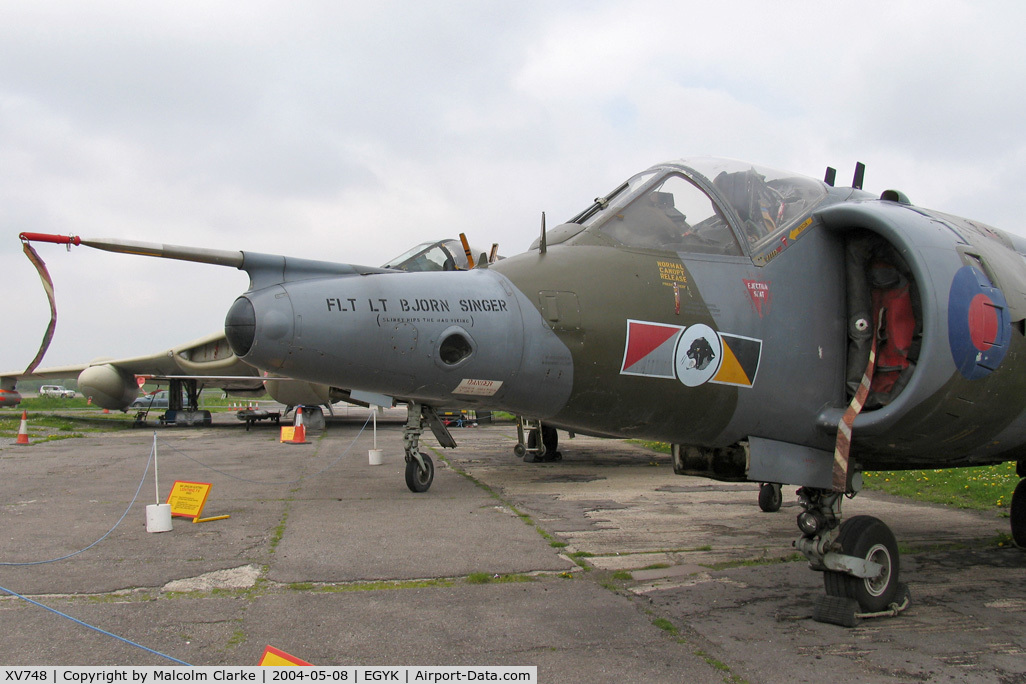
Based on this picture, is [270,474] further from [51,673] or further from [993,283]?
[993,283]

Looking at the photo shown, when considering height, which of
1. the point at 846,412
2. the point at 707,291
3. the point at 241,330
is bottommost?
the point at 846,412

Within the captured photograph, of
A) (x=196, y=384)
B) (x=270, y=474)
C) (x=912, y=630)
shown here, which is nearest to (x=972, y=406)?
(x=912, y=630)

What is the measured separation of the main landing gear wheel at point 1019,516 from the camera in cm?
628

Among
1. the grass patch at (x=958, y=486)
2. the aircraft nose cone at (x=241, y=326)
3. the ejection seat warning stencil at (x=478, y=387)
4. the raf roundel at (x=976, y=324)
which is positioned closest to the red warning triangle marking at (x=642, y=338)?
the ejection seat warning stencil at (x=478, y=387)

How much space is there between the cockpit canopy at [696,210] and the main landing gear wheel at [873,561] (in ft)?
5.92

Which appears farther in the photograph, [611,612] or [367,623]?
[611,612]

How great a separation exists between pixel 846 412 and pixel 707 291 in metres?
1.08

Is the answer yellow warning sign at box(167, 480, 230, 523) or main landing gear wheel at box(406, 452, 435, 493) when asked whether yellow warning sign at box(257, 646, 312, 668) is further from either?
main landing gear wheel at box(406, 452, 435, 493)

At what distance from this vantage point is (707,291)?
3688 millimetres

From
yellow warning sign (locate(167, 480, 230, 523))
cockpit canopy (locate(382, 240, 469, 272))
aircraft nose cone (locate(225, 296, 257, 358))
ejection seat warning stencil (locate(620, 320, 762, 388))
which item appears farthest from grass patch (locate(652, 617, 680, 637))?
cockpit canopy (locate(382, 240, 469, 272))

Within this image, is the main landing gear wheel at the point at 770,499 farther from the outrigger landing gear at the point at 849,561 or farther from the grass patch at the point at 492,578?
the grass patch at the point at 492,578

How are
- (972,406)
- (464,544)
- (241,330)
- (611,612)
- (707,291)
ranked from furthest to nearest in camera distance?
(464,544), (611,612), (972,406), (707,291), (241,330)

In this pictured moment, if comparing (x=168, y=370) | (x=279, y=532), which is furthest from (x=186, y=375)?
(x=279, y=532)

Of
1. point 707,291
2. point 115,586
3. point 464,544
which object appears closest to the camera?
point 707,291
